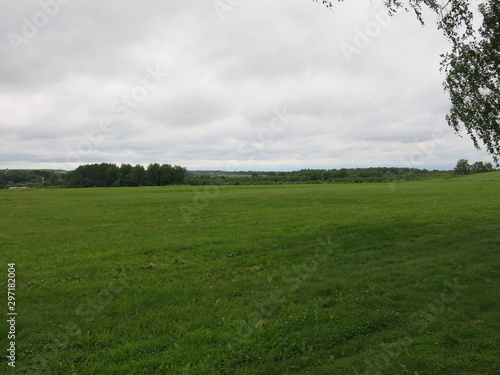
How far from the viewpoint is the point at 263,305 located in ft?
29.5

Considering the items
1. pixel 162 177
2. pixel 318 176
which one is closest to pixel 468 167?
pixel 318 176

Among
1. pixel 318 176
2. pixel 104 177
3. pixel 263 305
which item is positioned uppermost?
pixel 104 177

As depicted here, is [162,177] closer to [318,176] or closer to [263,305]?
[318,176]

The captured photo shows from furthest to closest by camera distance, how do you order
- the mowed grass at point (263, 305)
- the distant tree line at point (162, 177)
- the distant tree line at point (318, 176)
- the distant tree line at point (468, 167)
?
the distant tree line at point (468, 167) < the distant tree line at point (162, 177) < the distant tree line at point (318, 176) < the mowed grass at point (263, 305)

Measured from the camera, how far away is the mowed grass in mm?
6355

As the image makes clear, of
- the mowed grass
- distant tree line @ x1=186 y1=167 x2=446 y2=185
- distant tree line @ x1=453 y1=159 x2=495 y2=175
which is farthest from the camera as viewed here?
distant tree line @ x1=453 y1=159 x2=495 y2=175

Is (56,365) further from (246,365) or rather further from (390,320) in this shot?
(390,320)

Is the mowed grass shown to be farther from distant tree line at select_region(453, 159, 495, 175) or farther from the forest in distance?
distant tree line at select_region(453, 159, 495, 175)

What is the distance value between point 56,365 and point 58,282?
611 cm

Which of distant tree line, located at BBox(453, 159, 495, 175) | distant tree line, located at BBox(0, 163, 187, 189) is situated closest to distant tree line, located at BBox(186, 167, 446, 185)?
distant tree line, located at BBox(0, 163, 187, 189)

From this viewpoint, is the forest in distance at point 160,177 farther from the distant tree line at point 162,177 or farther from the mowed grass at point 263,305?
the mowed grass at point 263,305

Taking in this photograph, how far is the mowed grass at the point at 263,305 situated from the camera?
6.36 metres

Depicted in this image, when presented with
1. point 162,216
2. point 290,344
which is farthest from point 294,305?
point 162,216

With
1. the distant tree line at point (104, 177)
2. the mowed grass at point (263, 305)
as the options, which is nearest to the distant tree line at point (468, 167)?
the distant tree line at point (104, 177)
